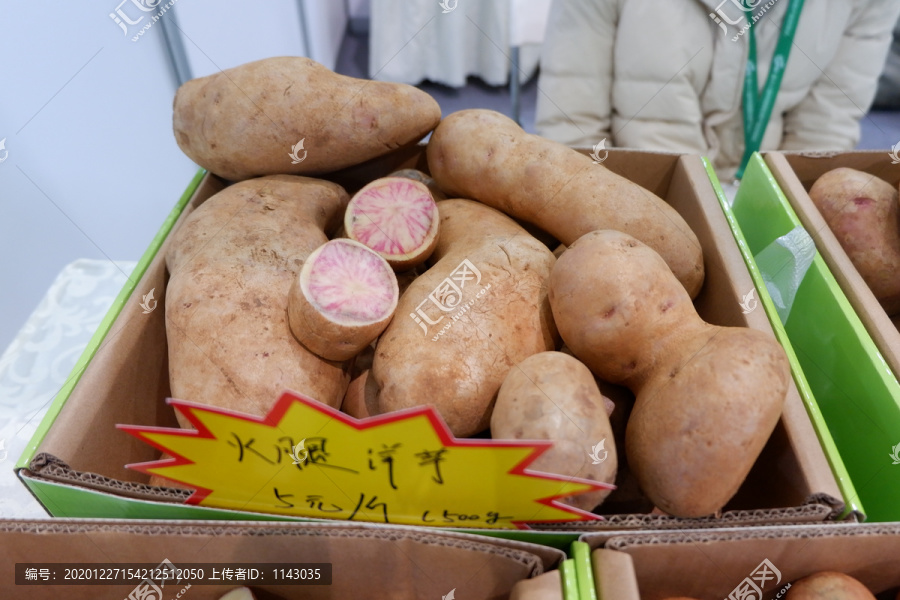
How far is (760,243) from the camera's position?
127 centimetres

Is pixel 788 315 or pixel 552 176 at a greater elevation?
pixel 552 176

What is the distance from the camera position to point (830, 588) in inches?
29.1

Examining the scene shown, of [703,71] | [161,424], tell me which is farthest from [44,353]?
[703,71]

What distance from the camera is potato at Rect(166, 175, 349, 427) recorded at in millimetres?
859

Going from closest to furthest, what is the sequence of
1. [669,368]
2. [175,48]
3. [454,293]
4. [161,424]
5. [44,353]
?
[669,368]
[454,293]
[161,424]
[44,353]
[175,48]

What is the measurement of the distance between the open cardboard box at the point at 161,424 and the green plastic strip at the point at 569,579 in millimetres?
43

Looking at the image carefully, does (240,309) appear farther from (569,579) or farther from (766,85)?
(766,85)

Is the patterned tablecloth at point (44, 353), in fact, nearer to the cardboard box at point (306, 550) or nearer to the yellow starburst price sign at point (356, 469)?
the cardboard box at point (306, 550)

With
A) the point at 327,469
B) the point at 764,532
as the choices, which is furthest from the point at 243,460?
the point at 764,532

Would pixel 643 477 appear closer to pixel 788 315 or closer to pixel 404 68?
pixel 788 315

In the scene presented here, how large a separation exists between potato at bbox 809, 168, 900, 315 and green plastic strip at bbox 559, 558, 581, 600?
0.89 m

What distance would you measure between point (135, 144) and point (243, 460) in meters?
1.55

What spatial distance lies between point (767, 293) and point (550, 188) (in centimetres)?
39

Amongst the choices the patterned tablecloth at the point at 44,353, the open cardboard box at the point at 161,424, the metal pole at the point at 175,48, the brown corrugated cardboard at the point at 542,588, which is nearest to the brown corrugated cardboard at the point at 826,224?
the open cardboard box at the point at 161,424
